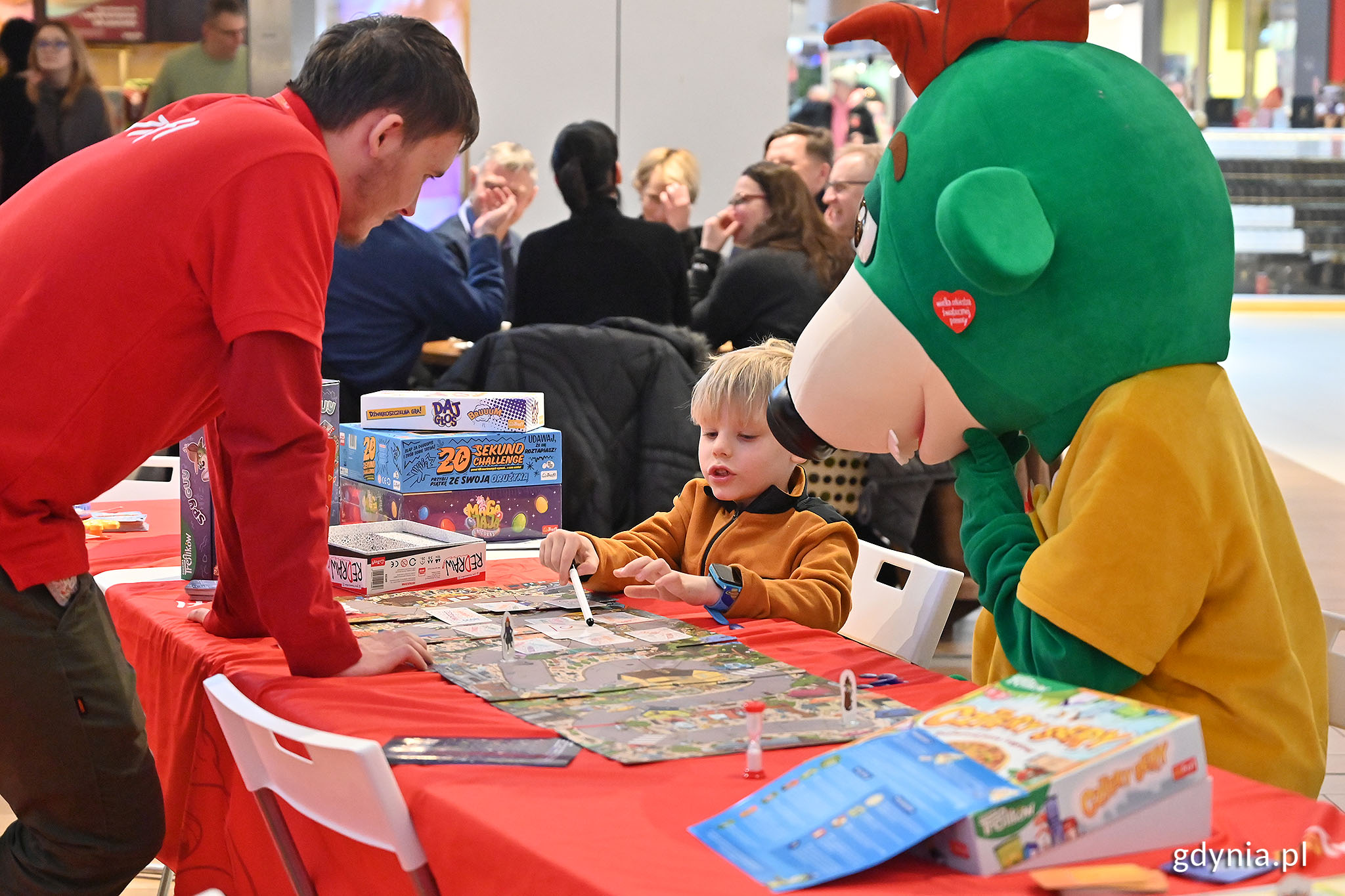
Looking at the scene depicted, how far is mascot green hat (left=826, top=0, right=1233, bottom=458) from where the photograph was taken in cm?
145

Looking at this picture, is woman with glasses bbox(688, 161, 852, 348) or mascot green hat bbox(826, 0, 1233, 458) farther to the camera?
woman with glasses bbox(688, 161, 852, 348)

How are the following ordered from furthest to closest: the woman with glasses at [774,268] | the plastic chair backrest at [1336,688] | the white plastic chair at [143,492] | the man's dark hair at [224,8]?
the man's dark hair at [224,8] < the woman with glasses at [774,268] < the white plastic chair at [143,492] < the plastic chair backrest at [1336,688]

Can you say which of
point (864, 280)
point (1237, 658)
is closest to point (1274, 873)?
point (1237, 658)

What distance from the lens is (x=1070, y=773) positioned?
1.03m

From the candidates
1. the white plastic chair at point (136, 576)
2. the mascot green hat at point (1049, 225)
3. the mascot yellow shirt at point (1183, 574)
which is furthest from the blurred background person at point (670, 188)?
the mascot yellow shirt at point (1183, 574)

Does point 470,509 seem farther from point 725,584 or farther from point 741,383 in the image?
point 725,584

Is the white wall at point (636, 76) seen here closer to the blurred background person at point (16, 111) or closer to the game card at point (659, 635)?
the blurred background person at point (16, 111)

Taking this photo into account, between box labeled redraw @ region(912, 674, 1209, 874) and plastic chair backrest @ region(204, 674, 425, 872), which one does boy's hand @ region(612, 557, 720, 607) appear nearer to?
plastic chair backrest @ region(204, 674, 425, 872)

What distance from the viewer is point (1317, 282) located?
14.7 m

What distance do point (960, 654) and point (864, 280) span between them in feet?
9.03

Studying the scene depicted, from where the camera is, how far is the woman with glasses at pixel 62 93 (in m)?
5.36

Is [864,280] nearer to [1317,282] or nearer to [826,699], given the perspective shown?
[826,699]

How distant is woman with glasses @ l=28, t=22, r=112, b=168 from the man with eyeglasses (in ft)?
0.74

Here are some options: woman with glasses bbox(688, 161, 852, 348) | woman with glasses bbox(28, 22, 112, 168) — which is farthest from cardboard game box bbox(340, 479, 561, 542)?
woman with glasses bbox(28, 22, 112, 168)
